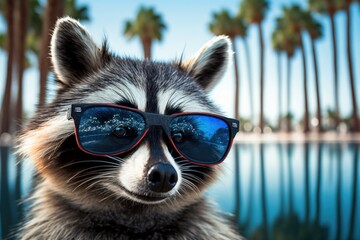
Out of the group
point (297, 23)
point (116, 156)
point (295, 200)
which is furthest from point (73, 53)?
point (297, 23)

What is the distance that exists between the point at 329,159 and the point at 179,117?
1394cm

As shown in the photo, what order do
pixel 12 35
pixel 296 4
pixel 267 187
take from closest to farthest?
pixel 267 187 < pixel 12 35 < pixel 296 4

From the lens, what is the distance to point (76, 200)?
177 centimetres

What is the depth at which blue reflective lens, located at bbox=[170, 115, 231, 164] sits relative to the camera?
1.75m

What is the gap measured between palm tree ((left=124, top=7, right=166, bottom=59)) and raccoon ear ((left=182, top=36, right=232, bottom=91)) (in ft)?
111

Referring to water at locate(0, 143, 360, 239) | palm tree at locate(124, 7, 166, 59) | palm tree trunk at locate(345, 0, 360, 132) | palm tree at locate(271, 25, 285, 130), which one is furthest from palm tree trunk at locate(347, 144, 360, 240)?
palm tree at locate(271, 25, 285, 130)

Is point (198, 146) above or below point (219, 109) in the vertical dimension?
below

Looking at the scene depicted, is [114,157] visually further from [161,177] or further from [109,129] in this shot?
[161,177]

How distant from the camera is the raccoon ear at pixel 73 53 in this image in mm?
1852

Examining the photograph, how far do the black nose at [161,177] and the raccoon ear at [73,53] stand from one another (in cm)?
65

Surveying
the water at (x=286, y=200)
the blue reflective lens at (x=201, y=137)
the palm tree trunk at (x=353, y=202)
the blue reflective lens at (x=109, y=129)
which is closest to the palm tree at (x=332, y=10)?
the palm tree trunk at (x=353, y=202)

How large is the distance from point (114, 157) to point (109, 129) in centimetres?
11

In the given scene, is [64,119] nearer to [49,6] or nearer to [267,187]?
[49,6]

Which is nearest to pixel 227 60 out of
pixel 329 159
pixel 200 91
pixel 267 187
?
pixel 200 91
